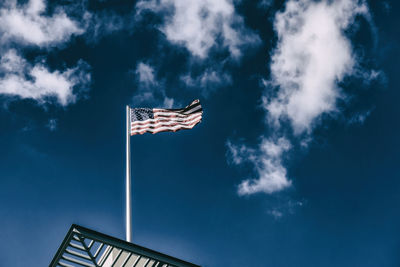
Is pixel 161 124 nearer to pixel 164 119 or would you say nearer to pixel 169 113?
pixel 164 119

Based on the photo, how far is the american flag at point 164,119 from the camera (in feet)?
50.8

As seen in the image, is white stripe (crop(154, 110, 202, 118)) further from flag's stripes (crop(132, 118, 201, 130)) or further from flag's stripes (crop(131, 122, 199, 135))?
flag's stripes (crop(131, 122, 199, 135))

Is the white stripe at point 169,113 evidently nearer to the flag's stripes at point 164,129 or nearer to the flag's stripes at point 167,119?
the flag's stripes at point 167,119

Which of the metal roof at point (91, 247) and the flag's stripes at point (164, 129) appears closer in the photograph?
the metal roof at point (91, 247)

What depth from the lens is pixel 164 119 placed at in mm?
15984

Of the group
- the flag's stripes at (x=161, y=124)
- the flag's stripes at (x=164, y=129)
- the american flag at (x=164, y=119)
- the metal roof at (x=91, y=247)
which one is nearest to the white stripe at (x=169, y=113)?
the american flag at (x=164, y=119)

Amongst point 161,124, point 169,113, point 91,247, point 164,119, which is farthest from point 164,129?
point 91,247

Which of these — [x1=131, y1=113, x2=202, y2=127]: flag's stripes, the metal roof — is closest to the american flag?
[x1=131, y1=113, x2=202, y2=127]: flag's stripes

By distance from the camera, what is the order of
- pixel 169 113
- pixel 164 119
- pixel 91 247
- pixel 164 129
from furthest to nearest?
pixel 169 113, pixel 164 119, pixel 164 129, pixel 91 247

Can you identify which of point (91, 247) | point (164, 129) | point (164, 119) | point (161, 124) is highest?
point (164, 119)

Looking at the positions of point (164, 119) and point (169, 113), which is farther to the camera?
point (169, 113)

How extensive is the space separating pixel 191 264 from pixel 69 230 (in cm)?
442

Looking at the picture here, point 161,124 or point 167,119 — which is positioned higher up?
point 167,119

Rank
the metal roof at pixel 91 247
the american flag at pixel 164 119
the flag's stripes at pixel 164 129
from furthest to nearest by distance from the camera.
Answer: the american flag at pixel 164 119, the flag's stripes at pixel 164 129, the metal roof at pixel 91 247
